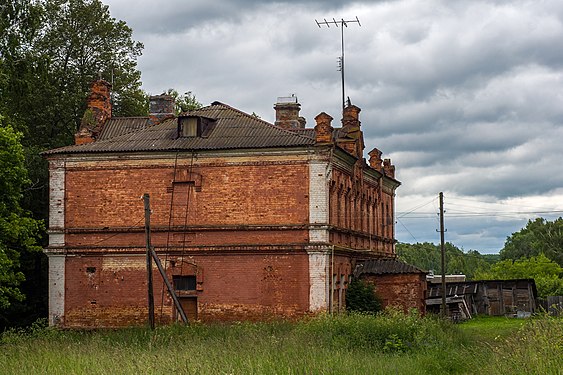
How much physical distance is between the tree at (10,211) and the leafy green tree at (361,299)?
480 inches

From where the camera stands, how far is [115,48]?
4722 cm

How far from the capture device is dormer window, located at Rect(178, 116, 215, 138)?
34.7m

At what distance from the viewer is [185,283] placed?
33.8 m

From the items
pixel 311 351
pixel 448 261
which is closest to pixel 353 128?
pixel 311 351

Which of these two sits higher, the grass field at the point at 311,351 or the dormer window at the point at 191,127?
the dormer window at the point at 191,127

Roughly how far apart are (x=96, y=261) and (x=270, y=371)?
19966 millimetres

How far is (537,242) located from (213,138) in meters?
79.4

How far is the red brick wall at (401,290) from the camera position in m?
36.4

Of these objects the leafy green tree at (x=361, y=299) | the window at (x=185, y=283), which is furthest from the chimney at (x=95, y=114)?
the leafy green tree at (x=361, y=299)

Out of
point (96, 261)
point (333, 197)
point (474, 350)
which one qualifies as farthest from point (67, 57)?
point (474, 350)

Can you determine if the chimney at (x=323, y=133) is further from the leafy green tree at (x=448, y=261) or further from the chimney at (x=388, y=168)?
the leafy green tree at (x=448, y=261)

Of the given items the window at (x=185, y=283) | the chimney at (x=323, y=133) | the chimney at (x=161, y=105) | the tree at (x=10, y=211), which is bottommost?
the window at (x=185, y=283)

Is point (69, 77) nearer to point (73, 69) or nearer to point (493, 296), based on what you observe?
point (73, 69)

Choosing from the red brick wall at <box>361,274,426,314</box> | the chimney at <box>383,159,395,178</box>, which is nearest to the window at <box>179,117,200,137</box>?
the red brick wall at <box>361,274,426,314</box>
